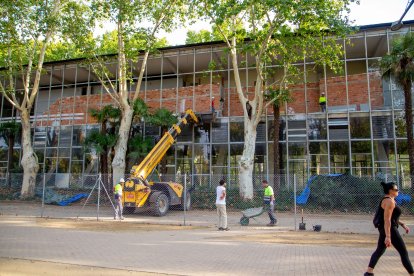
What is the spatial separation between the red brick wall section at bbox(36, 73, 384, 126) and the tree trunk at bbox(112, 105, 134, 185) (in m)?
3.51

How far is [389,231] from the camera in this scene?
5.88 m

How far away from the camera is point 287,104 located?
879 inches

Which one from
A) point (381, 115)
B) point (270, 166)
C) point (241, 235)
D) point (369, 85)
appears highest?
point (369, 85)

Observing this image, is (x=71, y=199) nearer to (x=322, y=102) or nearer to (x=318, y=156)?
(x=318, y=156)

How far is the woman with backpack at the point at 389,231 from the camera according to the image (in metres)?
5.83

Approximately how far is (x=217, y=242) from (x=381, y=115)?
14759mm

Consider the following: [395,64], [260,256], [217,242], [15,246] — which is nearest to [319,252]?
[260,256]

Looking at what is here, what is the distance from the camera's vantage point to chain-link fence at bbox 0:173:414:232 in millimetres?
14898

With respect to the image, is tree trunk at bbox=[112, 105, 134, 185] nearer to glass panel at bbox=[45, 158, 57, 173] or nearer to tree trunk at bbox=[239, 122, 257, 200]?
tree trunk at bbox=[239, 122, 257, 200]

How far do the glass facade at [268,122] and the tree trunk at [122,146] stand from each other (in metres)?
1.81

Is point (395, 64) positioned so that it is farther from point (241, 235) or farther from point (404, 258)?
point (404, 258)

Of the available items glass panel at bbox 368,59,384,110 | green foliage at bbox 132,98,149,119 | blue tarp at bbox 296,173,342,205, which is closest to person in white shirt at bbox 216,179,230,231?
blue tarp at bbox 296,173,342,205

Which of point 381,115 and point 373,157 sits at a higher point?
point 381,115

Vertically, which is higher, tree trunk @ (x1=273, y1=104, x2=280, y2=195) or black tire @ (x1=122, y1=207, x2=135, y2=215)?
tree trunk @ (x1=273, y1=104, x2=280, y2=195)
